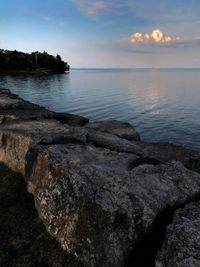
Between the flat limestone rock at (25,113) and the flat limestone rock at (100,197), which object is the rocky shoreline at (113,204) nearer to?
the flat limestone rock at (100,197)

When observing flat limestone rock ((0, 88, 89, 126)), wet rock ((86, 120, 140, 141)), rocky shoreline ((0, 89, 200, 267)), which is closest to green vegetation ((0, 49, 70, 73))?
flat limestone rock ((0, 88, 89, 126))

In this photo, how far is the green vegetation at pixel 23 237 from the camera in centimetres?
715

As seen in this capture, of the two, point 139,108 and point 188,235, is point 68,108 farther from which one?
point 188,235

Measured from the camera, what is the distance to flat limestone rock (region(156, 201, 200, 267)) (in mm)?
5582

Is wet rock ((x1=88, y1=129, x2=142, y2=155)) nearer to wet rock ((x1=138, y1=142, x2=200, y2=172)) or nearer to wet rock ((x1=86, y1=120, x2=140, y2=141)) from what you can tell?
wet rock ((x1=138, y1=142, x2=200, y2=172))

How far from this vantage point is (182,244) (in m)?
5.88

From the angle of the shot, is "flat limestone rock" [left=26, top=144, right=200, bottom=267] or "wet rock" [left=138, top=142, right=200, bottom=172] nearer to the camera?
"flat limestone rock" [left=26, top=144, right=200, bottom=267]

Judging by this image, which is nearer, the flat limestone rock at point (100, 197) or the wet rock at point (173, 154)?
the flat limestone rock at point (100, 197)

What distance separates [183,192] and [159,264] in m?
2.55

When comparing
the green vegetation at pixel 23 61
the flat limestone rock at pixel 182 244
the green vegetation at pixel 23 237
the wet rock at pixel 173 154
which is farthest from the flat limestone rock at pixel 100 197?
the green vegetation at pixel 23 61

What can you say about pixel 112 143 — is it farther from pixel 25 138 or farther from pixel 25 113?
pixel 25 113

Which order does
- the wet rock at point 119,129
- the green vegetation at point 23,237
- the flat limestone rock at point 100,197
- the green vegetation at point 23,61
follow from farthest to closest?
the green vegetation at point 23,61 < the wet rock at point 119,129 < the green vegetation at point 23,237 < the flat limestone rock at point 100,197

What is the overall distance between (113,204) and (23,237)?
2791 mm

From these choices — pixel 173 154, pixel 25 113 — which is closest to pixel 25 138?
pixel 173 154
